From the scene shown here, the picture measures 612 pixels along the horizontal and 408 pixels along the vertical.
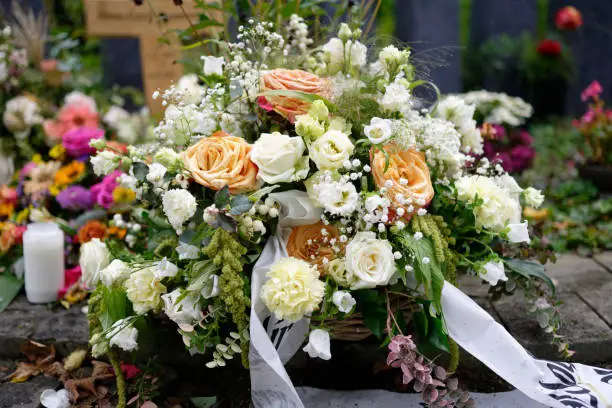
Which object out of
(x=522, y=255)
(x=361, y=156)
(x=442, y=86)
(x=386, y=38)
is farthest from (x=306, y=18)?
(x=442, y=86)

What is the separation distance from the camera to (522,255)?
6.48ft

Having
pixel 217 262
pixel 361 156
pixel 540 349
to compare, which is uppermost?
pixel 361 156

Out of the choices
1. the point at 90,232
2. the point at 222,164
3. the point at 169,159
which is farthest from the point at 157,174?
the point at 90,232

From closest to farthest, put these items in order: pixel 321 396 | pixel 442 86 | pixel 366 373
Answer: pixel 321 396
pixel 366 373
pixel 442 86

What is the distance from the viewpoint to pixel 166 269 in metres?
1.56

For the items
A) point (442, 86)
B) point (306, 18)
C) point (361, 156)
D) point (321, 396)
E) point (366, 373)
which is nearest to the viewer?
point (361, 156)

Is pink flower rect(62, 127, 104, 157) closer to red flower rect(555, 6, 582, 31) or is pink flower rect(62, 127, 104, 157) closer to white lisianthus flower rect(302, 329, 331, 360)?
white lisianthus flower rect(302, 329, 331, 360)

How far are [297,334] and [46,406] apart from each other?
77 centimetres

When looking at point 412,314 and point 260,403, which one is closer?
point 260,403

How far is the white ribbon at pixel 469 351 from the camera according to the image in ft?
5.04

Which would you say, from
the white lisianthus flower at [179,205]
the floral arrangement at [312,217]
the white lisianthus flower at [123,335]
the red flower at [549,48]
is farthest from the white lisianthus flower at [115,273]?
the red flower at [549,48]

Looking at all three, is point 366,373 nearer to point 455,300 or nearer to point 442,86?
point 455,300

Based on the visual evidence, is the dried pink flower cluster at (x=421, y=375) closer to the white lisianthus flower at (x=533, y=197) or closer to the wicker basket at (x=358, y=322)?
the wicker basket at (x=358, y=322)

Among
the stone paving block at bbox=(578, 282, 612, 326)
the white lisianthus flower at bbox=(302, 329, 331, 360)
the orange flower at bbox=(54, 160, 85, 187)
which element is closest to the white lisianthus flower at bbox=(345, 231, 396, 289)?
the white lisianthus flower at bbox=(302, 329, 331, 360)
